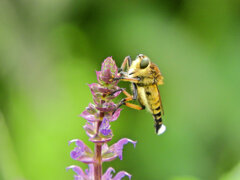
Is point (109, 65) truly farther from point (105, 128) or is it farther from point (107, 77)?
point (105, 128)

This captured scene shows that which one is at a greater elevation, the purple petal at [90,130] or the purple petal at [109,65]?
the purple petal at [109,65]

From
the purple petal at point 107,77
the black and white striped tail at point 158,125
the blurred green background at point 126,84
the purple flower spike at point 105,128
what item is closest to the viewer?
the purple flower spike at point 105,128

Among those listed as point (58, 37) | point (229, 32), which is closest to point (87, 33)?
point (58, 37)

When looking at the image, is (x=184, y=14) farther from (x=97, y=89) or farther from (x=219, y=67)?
(x=97, y=89)

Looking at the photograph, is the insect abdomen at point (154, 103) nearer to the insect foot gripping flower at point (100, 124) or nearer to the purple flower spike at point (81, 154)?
the insect foot gripping flower at point (100, 124)

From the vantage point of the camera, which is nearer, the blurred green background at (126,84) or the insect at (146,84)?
the insect at (146,84)

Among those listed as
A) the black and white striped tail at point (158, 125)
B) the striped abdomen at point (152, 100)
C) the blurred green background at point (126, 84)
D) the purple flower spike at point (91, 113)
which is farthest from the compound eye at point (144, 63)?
the blurred green background at point (126, 84)

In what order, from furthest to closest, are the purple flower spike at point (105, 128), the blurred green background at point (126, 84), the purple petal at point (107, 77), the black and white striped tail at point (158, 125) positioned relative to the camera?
the blurred green background at point (126, 84), the black and white striped tail at point (158, 125), the purple petal at point (107, 77), the purple flower spike at point (105, 128)

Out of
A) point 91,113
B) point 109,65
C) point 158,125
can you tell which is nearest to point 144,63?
point 158,125

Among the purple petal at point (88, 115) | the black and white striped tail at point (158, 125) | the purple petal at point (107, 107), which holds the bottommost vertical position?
the black and white striped tail at point (158, 125)
